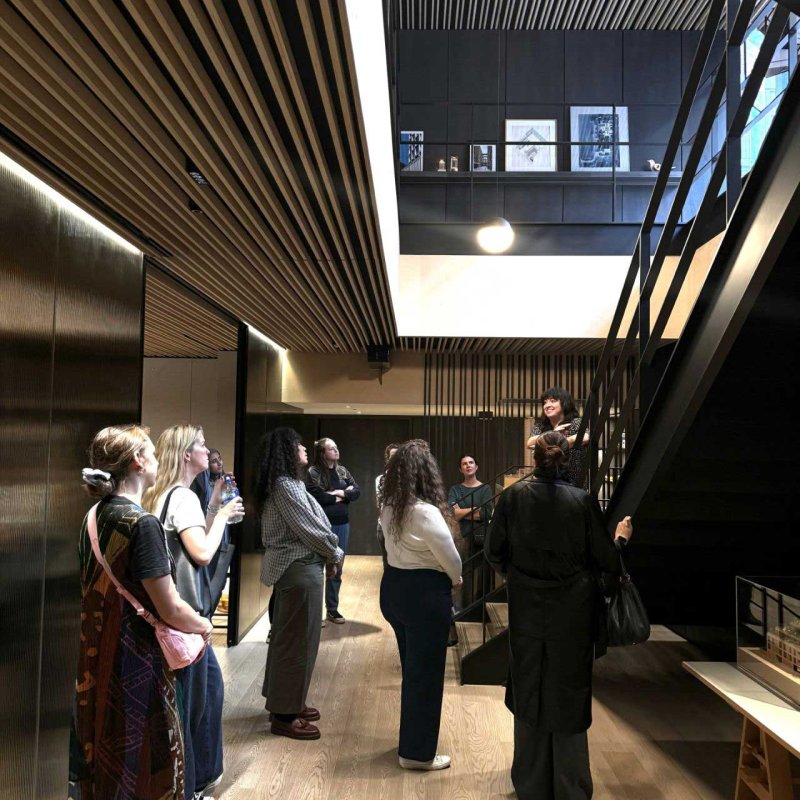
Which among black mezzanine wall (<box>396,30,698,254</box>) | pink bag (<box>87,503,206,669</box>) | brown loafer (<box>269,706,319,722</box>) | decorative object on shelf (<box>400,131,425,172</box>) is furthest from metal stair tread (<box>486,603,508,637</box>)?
decorative object on shelf (<box>400,131,425,172</box>)

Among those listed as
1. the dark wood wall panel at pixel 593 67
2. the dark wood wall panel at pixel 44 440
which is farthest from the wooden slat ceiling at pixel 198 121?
the dark wood wall panel at pixel 593 67

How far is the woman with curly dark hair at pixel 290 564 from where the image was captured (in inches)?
153

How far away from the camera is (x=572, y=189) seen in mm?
8328

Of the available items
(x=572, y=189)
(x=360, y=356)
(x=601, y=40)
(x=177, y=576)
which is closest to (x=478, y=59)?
(x=601, y=40)

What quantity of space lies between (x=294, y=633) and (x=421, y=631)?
0.81m

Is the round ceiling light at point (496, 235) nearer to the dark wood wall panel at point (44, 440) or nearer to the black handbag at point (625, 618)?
the dark wood wall panel at point (44, 440)

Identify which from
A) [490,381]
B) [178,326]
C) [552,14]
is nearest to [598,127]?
[552,14]

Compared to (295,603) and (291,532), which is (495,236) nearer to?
(291,532)

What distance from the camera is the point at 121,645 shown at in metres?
2.26

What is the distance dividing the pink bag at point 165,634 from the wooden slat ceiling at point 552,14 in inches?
317

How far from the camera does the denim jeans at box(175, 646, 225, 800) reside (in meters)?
3.13

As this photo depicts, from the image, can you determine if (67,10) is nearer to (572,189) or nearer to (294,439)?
(294,439)

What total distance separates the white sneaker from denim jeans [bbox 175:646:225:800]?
0.88 metres

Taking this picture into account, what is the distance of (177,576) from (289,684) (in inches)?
51.6
